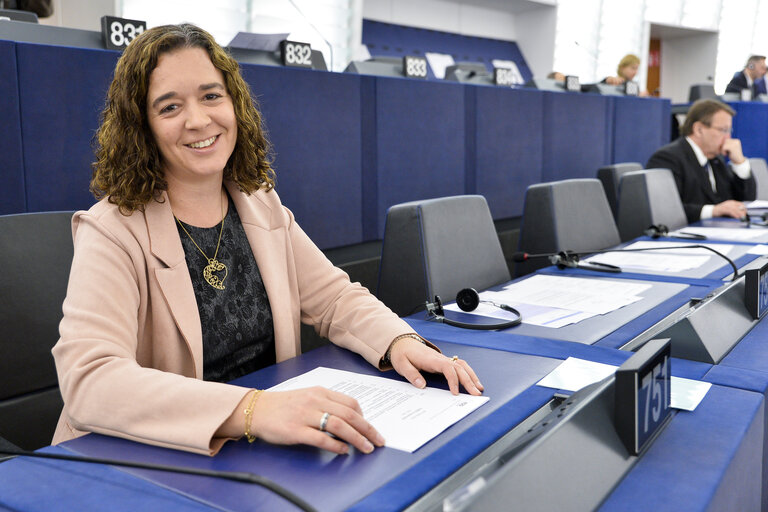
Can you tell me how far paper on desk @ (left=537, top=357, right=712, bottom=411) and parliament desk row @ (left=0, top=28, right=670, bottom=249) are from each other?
5.08 ft

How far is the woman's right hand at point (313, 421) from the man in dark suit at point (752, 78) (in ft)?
27.6

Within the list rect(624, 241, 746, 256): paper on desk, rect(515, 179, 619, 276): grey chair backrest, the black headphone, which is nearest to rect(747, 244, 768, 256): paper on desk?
rect(624, 241, 746, 256): paper on desk

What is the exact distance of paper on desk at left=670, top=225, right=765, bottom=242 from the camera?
7.98 ft

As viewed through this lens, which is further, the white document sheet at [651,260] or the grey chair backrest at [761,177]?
the grey chair backrest at [761,177]

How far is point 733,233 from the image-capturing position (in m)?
2.55

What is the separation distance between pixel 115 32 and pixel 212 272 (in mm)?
1398

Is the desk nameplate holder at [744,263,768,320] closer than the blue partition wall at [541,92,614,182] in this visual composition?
Yes

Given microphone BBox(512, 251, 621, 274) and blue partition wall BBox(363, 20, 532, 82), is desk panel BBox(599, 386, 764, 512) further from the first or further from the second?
blue partition wall BBox(363, 20, 532, 82)

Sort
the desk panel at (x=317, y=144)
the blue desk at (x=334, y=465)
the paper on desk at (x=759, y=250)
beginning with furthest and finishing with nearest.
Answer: the desk panel at (x=317, y=144)
the paper on desk at (x=759, y=250)
the blue desk at (x=334, y=465)

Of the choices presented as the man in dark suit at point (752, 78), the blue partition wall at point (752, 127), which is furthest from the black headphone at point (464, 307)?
the man in dark suit at point (752, 78)

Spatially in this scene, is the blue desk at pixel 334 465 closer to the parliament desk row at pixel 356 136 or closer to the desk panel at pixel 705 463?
the desk panel at pixel 705 463

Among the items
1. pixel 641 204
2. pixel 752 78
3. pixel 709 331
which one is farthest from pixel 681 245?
pixel 752 78

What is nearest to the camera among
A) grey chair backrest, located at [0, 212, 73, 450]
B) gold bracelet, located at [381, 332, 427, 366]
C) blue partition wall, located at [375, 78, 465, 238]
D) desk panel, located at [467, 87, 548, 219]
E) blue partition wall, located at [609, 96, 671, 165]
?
gold bracelet, located at [381, 332, 427, 366]

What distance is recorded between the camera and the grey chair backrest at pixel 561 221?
89.2 inches
